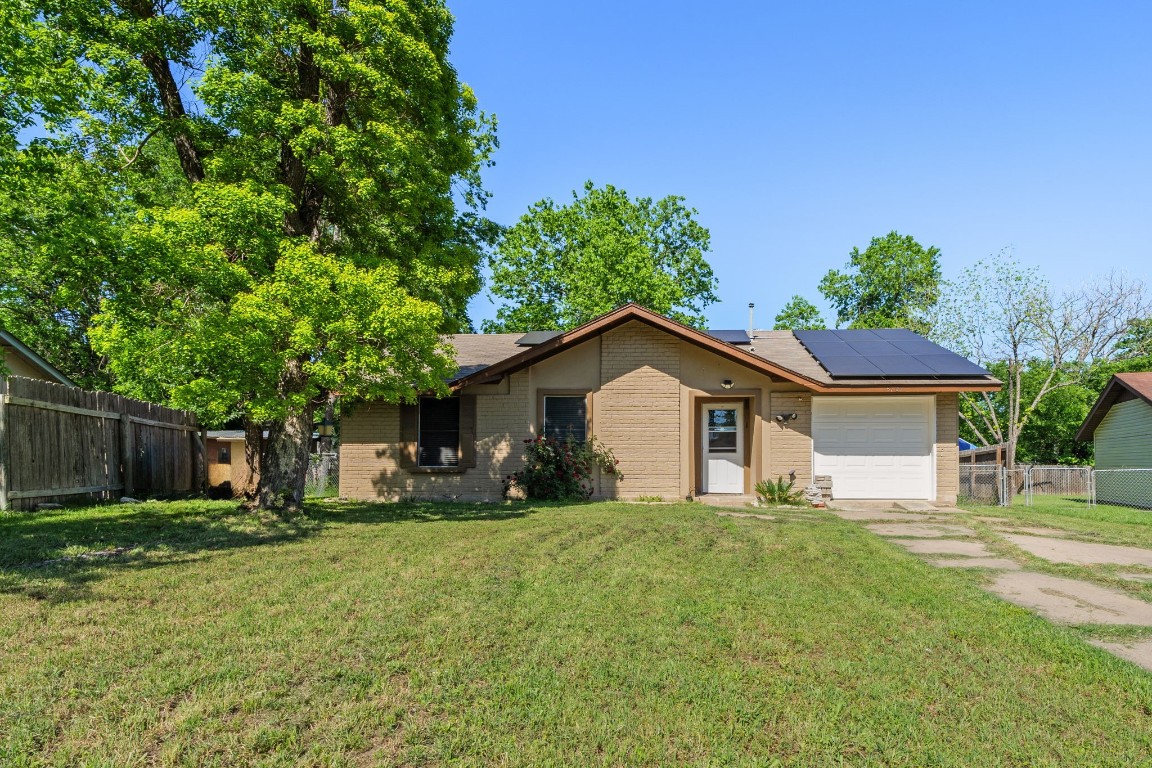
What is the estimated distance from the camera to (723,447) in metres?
14.7

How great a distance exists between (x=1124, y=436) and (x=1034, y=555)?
17.7m

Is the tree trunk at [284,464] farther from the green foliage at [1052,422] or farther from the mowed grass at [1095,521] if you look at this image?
the green foliage at [1052,422]

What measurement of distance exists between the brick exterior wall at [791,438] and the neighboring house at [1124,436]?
38.3 ft

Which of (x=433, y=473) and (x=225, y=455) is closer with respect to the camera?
(x=433, y=473)

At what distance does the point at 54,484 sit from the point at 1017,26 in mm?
18584

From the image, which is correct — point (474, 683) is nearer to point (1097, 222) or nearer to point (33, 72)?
point (33, 72)

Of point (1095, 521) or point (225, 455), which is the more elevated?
point (225, 455)

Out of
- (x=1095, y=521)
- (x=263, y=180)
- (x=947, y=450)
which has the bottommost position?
(x=1095, y=521)

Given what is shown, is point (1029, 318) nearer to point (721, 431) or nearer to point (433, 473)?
point (721, 431)

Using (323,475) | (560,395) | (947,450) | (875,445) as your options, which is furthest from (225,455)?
(947,450)

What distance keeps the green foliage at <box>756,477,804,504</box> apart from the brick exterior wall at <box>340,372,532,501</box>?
16.4 feet

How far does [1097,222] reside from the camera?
1716 cm


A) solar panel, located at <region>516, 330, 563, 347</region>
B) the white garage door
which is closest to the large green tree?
solar panel, located at <region>516, 330, 563, 347</region>

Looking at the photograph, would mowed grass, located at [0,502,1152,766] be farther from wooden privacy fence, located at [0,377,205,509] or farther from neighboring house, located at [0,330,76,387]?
neighboring house, located at [0,330,76,387]
